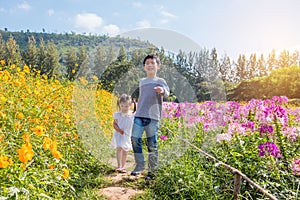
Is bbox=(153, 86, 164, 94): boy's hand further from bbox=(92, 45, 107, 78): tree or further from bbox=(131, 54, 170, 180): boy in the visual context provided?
bbox=(92, 45, 107, 78): tree

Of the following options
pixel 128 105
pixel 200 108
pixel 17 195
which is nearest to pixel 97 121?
pixel 128 105

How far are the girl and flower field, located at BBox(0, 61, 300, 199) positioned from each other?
0.26 metres

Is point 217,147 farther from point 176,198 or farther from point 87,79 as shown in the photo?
point 87,79

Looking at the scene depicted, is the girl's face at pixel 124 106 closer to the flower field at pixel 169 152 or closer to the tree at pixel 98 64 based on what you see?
the flower field at pixel 169 152

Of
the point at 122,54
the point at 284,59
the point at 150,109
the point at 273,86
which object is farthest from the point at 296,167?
the point at 284,59

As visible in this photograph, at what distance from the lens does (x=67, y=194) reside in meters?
2.53

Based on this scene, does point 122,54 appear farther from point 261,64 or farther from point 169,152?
point 261,64

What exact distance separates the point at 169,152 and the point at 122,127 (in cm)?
68

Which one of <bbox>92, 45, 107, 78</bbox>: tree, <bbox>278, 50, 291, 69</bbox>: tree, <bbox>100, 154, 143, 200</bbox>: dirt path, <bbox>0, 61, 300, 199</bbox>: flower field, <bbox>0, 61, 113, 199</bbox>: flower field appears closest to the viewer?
<bbox>0, 61, 113, 199</bbox>: flower field

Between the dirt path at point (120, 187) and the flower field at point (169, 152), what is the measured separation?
13 cm

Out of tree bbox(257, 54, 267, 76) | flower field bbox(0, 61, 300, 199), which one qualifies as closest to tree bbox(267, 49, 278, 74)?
tree bbox(257, 54, 267, 76)

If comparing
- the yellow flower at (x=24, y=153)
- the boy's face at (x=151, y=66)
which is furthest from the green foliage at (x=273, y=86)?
the yellow flower at (x=24, y=153)

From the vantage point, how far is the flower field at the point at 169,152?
1.85m

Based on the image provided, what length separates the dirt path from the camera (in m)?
2.95
